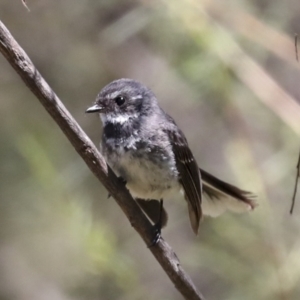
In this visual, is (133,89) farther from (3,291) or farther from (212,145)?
(3,291)

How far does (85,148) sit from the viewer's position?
2021mm

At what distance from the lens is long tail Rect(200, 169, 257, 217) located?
299cm

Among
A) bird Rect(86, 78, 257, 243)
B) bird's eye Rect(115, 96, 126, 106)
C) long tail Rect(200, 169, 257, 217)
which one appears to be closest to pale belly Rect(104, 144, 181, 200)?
bird Rect(86, 78, 257, 243)

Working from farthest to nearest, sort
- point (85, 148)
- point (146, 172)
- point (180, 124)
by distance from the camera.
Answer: point (180, 124) < point (146, 172) < point (85, 148)

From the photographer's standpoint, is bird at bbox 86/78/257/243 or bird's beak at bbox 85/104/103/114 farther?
bird's beak at bbox 85/104/103/114

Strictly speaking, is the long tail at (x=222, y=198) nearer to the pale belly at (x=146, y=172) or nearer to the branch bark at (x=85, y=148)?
the pale belly at (x=146, y=172)

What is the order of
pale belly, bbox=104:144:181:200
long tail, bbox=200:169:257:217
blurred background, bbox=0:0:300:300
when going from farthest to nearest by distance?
blurred background, bbox=0:0:300:300, long tail, bbox=200:169:257:217, pale belly, bbox=104:144:181:200

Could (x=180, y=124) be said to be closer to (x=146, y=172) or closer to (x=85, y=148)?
(x=146, y=172)

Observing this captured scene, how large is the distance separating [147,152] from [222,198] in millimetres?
632

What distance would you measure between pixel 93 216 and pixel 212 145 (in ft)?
3.41

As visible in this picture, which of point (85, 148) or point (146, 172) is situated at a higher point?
point (85, 148)

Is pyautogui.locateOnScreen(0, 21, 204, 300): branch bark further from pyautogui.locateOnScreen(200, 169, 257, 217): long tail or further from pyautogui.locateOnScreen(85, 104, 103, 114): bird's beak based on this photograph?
pyautogui.locateOnScreen(200, 169, 257, 217): long tail

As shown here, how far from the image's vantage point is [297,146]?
3.26 metres

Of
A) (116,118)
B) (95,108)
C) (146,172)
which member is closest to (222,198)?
(146,172)
